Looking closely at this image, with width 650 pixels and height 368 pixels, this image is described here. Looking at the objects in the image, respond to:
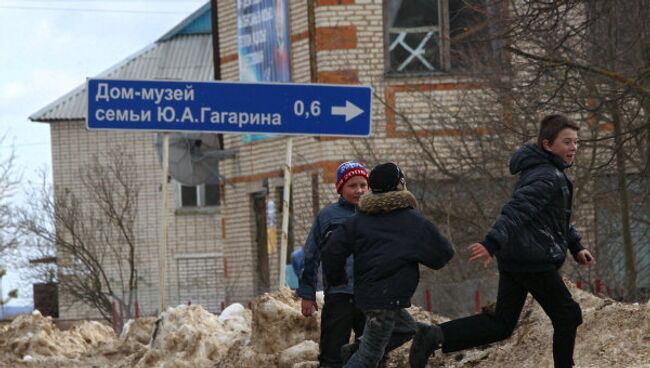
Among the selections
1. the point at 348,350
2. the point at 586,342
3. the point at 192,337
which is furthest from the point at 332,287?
the point at 192,337

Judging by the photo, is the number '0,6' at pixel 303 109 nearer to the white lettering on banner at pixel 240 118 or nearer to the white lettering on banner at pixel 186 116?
the white lettering on banner at pixel 240 118

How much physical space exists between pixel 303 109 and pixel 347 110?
415 mm

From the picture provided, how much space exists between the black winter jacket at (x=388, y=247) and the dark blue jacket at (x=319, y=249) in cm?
83

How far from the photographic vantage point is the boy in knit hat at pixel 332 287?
10250 mm

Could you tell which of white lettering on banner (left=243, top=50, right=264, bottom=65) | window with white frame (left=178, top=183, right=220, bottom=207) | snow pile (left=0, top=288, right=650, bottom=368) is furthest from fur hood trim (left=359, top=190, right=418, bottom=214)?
window with white frame (left=178, top=183, right=220, bottom=207)

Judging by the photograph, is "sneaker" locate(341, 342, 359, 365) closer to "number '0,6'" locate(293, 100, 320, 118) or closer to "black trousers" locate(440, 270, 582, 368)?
"black trousers" locate(440, 270, 582, 368)

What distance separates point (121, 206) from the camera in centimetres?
4353

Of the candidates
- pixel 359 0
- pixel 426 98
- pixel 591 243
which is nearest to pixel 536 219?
pixel 591 243

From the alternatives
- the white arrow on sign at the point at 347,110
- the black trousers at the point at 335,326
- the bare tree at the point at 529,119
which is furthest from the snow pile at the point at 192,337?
the bare tree at the point at 529,119

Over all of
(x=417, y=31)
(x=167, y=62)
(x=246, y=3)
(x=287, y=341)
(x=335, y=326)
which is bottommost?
(x=287, y=341)

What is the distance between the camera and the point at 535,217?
877 centimetres

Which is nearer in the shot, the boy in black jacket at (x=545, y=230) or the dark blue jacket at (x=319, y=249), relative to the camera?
the boy in black jacket at (x=545, y=230)

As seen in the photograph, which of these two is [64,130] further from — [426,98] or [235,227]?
[426,98]

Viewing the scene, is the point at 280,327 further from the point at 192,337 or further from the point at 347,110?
the point at 347,110
